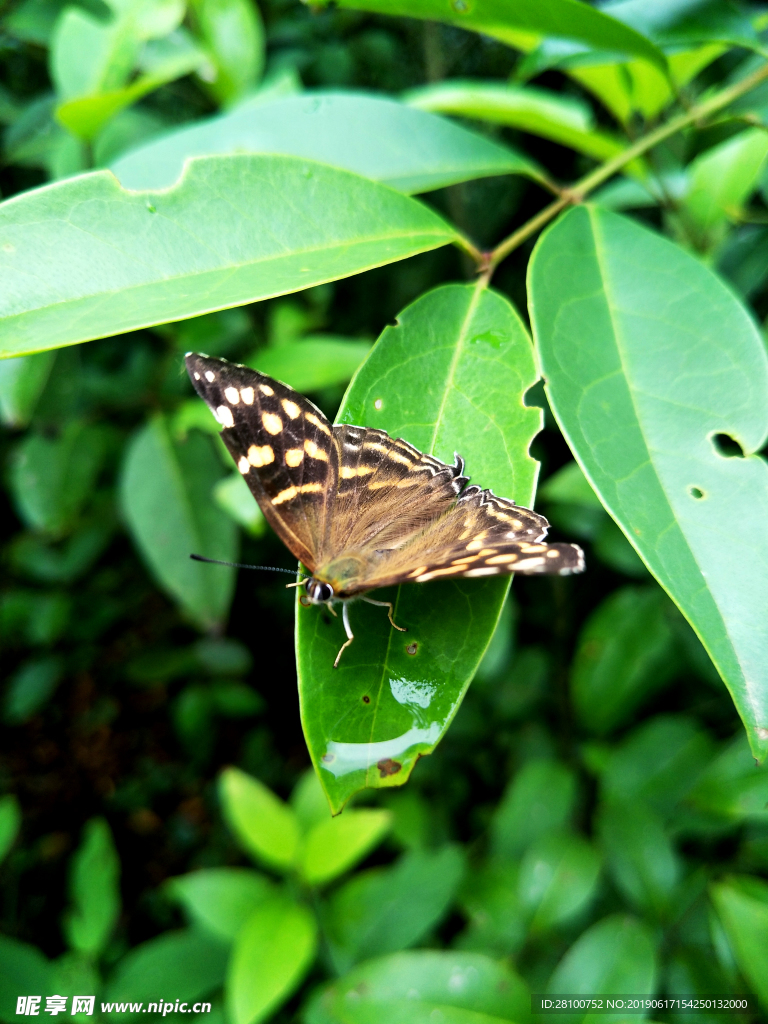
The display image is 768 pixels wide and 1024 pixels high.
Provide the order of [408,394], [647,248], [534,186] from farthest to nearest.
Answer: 1. [534,186]
2. [647,248]
3. [408,394]

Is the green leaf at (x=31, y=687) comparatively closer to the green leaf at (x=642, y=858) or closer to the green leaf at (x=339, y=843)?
the green leaf at (x=339, y=843)

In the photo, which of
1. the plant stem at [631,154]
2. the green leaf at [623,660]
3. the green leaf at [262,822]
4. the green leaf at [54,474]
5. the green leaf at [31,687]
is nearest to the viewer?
the plant stem at [631,154]

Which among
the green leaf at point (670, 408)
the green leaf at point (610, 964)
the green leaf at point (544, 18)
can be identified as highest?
the green leaf at point (544, 18)

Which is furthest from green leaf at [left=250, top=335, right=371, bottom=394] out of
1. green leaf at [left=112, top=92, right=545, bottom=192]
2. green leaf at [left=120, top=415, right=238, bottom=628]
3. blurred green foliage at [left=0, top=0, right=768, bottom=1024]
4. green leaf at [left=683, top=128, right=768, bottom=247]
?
green leaf at [left=683, top=128, right=768, bottom=247]

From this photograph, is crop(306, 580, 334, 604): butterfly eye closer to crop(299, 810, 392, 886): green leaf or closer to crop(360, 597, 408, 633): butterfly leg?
crop(360, 597, 408, 633): butterfly leg

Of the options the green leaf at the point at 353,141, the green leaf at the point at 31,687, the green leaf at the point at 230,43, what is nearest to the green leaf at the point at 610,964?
the green leaf at the point at 353,141

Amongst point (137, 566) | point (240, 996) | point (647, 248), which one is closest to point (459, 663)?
point (647, 248)

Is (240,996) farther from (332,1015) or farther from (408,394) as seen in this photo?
(408,394)
